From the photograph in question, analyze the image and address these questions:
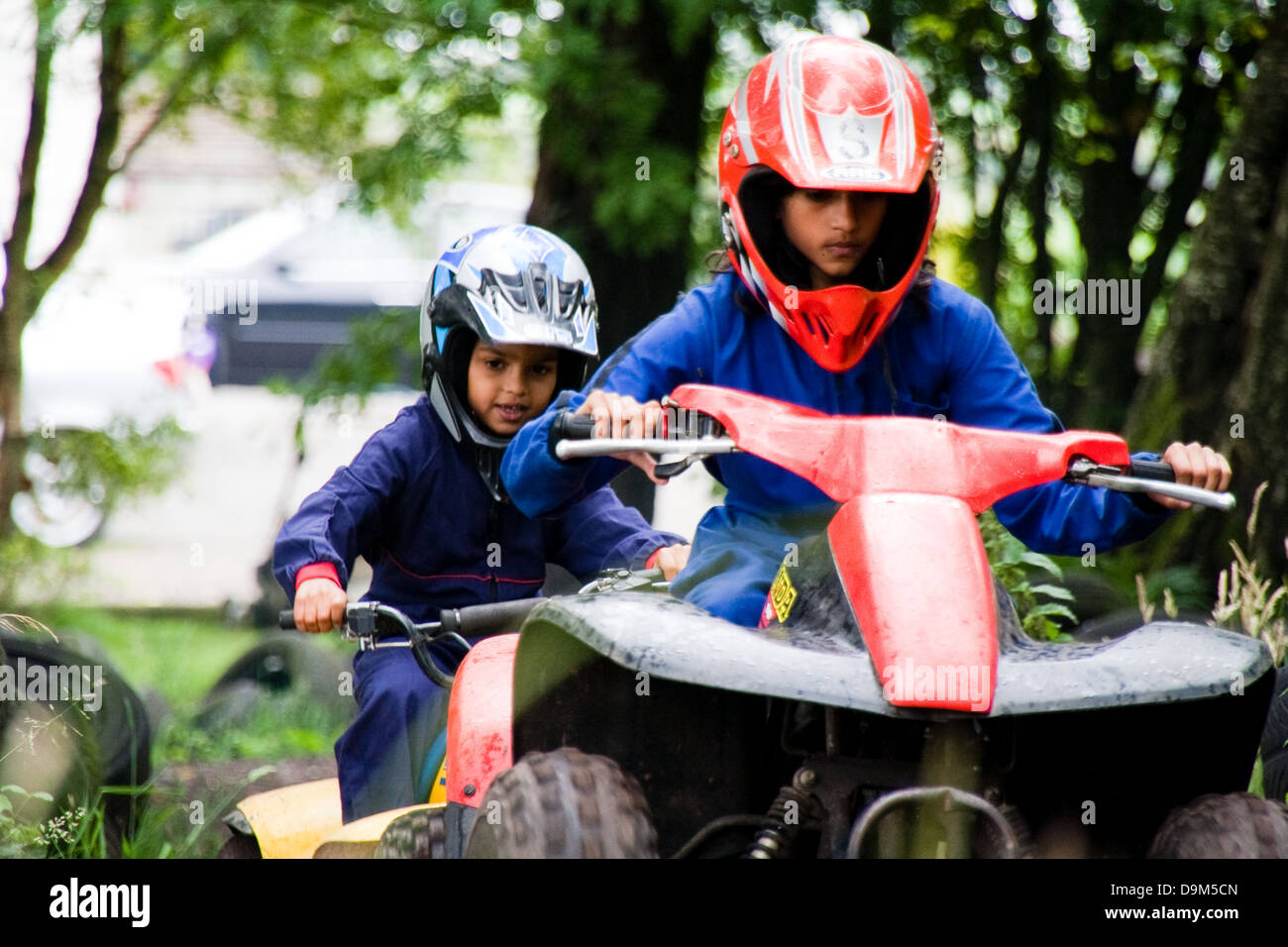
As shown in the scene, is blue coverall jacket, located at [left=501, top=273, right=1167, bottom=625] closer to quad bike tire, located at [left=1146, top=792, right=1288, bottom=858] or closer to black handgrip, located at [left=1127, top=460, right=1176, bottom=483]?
black handgrip, located at [left=1127, top=460, right=1176, bottom=483]

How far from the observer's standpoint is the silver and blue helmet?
13.2ft

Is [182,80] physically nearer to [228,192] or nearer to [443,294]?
[443,294]

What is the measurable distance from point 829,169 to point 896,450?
25.2 inches

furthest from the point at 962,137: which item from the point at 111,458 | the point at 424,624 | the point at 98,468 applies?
the point at 424,624

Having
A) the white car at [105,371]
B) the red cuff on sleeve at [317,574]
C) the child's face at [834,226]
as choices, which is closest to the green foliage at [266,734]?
the white car at [105,371]

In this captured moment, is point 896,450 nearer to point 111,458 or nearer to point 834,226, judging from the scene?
point 834,226

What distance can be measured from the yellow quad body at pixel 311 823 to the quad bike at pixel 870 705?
0.58 meters

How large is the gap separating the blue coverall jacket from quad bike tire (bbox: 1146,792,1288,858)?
0.68 metres

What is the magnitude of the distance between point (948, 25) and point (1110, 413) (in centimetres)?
206

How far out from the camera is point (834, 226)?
3.01 metres

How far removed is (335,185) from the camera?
736 centimetres

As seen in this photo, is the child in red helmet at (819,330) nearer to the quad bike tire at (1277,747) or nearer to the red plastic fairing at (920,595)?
the red plastic fairing at (920,595)
